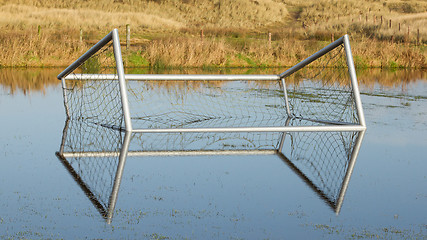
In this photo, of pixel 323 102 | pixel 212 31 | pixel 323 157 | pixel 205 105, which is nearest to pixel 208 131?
pixel 323 157

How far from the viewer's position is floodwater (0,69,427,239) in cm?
445

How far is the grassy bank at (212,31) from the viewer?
25.4 metres

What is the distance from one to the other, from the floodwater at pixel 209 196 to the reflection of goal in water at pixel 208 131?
2.9 inches

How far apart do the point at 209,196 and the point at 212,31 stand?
128ft

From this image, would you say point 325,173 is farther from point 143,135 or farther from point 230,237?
point 143,135

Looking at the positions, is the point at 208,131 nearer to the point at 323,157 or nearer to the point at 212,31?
the point at 323,157

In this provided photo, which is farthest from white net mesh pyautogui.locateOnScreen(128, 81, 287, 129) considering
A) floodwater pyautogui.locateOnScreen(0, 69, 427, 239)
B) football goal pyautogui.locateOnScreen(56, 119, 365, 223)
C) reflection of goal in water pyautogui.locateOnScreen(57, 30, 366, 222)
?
floodwater pyautogui.locateOnScreen(0, 69, 427, 239)

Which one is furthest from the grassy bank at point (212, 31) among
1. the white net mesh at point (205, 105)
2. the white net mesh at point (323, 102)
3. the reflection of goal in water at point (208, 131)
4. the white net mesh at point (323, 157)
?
the white net mesh at point (323, 157)

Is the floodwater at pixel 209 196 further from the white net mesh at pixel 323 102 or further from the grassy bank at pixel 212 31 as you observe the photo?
the grassy bank at pixel 212 31

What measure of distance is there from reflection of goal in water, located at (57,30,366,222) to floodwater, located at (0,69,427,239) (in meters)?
0.07

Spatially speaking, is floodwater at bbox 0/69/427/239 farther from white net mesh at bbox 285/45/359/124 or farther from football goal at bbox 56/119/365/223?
white net mesh at bbox 285/45/359/124

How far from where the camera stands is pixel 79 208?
4.91 meters

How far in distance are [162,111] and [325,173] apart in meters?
5.87

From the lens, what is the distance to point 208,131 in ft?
25.2
